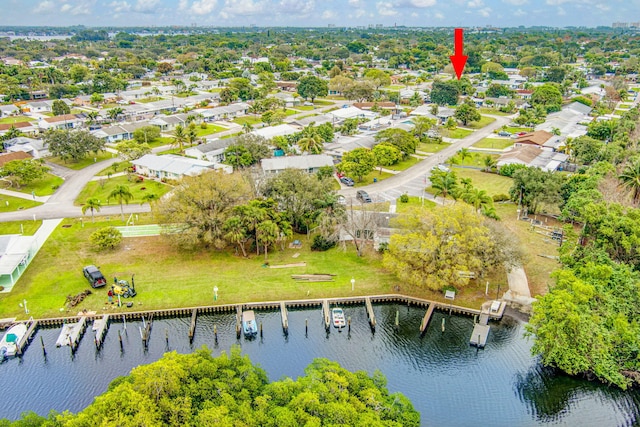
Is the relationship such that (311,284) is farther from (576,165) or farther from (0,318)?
(576,165)

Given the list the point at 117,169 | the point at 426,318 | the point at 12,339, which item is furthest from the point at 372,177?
the point at 12,339

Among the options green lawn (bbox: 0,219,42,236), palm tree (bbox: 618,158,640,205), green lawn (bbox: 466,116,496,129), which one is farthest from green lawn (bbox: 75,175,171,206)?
green lawn (bbox: 466,116,496,129)

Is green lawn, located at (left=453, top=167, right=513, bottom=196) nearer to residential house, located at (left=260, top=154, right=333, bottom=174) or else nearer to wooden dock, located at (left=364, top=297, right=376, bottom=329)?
residential house, located at (left=260, top=154, right=333, bottom=174)

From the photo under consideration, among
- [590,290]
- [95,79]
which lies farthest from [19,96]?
[590,290]

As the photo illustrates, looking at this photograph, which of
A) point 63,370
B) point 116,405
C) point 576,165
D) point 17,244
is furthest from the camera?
point 576,165

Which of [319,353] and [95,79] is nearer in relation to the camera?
[319,353]

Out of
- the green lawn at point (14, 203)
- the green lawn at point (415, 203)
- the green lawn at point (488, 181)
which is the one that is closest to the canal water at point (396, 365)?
the green lawn at point (415, 203)
